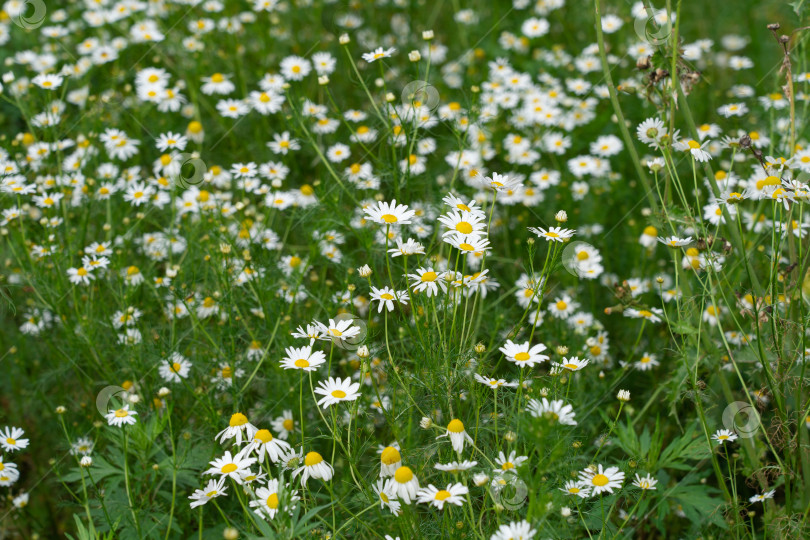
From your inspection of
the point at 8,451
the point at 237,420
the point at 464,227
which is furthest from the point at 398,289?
the point at 8,451

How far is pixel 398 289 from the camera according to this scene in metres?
2.29

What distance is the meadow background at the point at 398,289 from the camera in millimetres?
1785

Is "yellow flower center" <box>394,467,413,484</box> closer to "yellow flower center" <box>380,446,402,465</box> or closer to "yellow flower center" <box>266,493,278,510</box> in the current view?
"yellow flower center" <box>380,446,402,465</box>

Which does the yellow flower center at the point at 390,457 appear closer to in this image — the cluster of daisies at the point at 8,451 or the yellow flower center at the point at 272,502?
the yellow flower center at the point at 272,502

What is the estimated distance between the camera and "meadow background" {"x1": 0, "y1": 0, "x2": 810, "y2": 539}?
179 cm

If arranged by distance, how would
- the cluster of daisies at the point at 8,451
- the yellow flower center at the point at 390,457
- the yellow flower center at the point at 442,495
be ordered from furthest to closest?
the cluster of daisies at the point at 8,451
the yellow flower center at the point at 390,457
the yellow flower center at the point at 442,495

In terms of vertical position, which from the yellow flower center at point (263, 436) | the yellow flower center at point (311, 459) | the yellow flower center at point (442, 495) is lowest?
the yellow flower center at point (311, 459)

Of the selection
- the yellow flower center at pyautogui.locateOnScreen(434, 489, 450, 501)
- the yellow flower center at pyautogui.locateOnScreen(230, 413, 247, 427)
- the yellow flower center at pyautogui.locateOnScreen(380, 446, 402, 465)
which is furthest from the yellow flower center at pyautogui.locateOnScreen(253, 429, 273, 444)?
the yellow flower center at pyautogui.locateOnScreen(434, 489, 450, 501)

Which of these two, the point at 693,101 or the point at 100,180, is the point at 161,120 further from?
the point at 693,101

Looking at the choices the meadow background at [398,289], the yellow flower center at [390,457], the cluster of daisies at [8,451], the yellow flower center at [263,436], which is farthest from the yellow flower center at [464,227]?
the cluster of daisies at [8,451]

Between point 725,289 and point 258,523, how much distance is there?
1.64 m

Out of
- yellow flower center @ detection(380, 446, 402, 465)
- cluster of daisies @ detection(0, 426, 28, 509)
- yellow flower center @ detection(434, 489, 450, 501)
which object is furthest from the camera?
cluster of daisies @ detection(0, 426, 28, 509)

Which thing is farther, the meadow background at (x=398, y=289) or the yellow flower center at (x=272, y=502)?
the meadow background at (x=398, y=289)

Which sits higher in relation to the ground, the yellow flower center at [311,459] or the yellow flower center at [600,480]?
the yellow flower center at [311,459]
